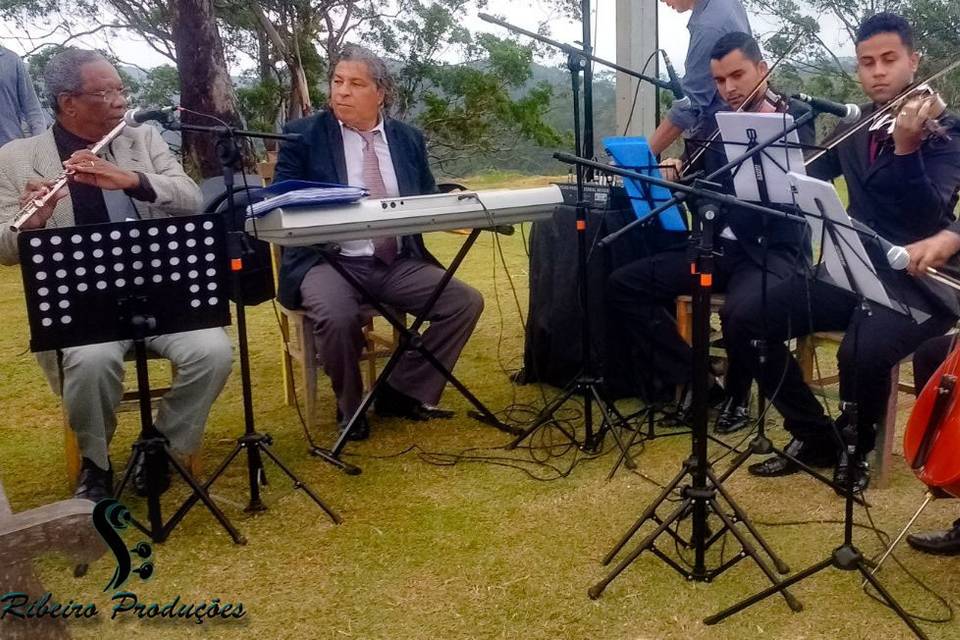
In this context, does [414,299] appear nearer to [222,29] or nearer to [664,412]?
[664,412]

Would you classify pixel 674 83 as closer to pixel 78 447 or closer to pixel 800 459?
pixel 800 459

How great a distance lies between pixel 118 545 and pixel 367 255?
1.61m

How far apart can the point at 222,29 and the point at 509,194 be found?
12.0 metres

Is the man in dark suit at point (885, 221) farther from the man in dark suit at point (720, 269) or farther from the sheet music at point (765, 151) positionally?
the sheet music at point (765, 151)

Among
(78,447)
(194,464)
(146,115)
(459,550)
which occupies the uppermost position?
(146,115)

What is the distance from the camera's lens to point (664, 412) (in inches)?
136

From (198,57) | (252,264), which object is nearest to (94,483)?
(252,264)

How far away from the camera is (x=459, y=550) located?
2412 mm

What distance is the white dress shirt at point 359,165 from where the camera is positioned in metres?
3.35

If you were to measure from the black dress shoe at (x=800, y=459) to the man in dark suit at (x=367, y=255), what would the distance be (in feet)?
3.82

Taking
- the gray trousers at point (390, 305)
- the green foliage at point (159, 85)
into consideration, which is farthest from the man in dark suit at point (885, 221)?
the green foliage at point (159, 85)

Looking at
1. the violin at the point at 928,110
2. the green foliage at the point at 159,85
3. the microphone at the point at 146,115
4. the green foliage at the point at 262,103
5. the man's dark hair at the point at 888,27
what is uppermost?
the green foliage at the point at 159,85

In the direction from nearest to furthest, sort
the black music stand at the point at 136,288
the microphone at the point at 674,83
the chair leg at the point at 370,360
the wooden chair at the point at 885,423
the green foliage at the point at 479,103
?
the black music stand at the point at 136,288
the wooden chair at the point at 885,423
the microphone at the point at 674,83
the chair leg at the point at 370,360
the green foliage at the point at 479,103

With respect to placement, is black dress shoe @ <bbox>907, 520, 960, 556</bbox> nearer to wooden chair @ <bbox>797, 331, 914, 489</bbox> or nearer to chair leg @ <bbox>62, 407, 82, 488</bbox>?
wooden chair @ <bbox>797, 331, 914, 489</bbox>
